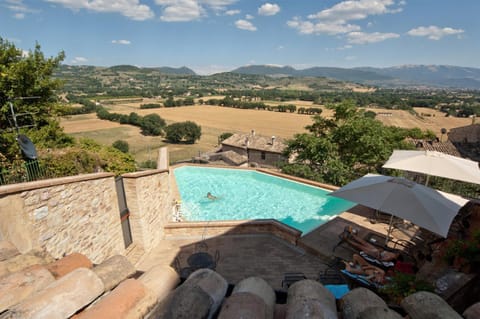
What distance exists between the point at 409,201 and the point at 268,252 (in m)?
4.38

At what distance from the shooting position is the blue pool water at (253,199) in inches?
487

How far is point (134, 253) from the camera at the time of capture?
7656 mm

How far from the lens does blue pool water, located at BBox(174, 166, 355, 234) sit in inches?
487

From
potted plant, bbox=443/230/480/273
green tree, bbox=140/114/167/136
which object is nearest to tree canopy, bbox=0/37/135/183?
potted plant, bbox=443/230/480/273

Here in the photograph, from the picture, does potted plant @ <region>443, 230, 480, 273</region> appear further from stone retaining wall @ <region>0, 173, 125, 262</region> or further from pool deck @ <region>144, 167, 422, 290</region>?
stone retaining wall @ <region>0, 173, 125, 262</region>

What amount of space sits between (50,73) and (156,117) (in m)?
52.4

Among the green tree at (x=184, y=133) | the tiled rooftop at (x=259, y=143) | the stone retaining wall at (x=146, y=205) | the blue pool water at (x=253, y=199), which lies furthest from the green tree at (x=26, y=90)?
the green tree at (x=184, y=133)

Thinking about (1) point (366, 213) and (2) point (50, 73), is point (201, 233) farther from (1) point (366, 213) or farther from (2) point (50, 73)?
(2) point (50, 73)

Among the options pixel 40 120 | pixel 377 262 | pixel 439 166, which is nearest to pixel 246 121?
pixel 40 120

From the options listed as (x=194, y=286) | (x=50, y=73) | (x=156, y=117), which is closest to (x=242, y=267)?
(x=194, y=286)

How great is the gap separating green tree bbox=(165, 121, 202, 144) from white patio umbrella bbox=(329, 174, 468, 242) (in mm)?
48265

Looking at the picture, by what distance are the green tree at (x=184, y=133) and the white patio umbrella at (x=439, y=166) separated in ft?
156

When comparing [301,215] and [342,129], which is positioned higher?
[342,129]

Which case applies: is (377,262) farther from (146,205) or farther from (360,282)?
(146,205)
